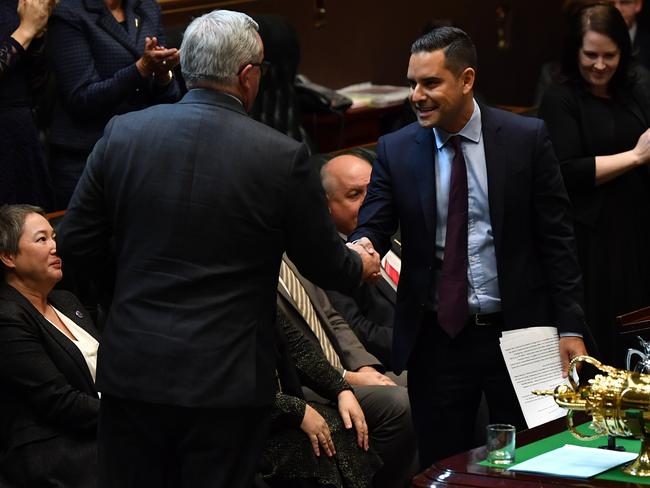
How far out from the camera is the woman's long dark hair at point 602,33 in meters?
4.67

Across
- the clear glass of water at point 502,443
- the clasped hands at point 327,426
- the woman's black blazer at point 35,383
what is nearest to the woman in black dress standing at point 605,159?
the clasped hands at point 327,426

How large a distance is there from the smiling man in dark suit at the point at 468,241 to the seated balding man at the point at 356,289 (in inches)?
54.6

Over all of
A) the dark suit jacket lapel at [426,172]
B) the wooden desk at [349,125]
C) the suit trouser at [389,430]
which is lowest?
the suit trouser at [389,430]

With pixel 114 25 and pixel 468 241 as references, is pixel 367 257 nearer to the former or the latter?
pixel 468 241

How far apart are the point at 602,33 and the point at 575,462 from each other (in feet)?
7.66

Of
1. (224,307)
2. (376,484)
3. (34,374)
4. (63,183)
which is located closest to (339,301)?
(376,484)

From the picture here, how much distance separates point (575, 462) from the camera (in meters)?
2.69

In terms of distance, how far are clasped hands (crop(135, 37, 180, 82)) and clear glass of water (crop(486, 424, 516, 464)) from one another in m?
2.28

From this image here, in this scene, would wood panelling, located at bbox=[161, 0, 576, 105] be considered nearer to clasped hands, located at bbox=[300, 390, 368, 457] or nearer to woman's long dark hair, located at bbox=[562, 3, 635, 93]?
woman's long dark hair, located at bbox=[562, 3, 635, 93]

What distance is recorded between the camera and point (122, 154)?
280cm

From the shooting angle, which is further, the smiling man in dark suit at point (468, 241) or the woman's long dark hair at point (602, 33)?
the woman's long dark hair at point (602, 33)

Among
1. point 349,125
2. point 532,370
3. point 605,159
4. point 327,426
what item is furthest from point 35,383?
point 349,125

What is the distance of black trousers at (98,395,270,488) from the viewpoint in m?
2.82

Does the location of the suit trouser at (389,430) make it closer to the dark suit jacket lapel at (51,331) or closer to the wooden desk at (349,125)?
the dark suit jacket lapel at (51,331)
